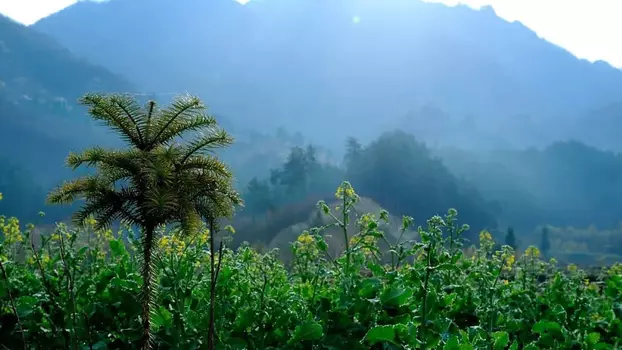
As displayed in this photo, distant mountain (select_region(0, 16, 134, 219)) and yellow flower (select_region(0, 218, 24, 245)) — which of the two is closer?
yellow flower (select_region(0, 218, 24, 245))

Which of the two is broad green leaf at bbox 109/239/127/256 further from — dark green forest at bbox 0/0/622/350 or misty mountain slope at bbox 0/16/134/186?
misty mountain slope at bbox 0/16/134/186

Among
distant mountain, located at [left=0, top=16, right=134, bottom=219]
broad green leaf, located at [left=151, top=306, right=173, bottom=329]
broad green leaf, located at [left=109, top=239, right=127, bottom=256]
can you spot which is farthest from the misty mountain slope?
broad green leaf, located at [left=151, top=306, right=173, bottom=329]

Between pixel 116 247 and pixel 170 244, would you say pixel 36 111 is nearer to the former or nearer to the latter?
pixel 170 244

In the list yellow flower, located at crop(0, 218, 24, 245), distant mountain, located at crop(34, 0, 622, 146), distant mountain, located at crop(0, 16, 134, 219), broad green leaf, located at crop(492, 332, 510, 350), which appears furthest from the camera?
distant mountain, located at crop(34, 0, 622, 146)

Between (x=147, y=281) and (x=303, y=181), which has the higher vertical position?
(x=303, y=181)

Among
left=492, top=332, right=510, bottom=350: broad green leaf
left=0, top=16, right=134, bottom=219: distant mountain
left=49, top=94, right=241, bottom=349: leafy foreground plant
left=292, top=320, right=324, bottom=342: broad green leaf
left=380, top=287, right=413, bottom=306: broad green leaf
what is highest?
left=0, top=16, right=134, bottom=219: distant mountain

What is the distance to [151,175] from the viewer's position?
186 centimetres

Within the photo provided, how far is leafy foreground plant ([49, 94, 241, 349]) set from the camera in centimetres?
189

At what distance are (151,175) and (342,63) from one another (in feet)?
420

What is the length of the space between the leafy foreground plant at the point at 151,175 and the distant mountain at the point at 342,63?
356ft

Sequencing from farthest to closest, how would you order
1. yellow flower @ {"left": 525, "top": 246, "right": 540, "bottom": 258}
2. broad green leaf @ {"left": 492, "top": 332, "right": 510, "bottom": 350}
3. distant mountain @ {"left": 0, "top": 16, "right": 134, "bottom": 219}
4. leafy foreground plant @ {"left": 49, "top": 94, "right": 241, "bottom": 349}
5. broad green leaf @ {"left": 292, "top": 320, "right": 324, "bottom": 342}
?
distant mountain @ {"left": 0, "top": 16, "right": 134, "bottom": 219}
yellow flower @ {"left": 525, "top": 246, "right": 540, "bottom": 258}
broad green leaf @ {"left": 292, "top": 320, "right": 324, "bottom": 342}
broad green leaf @ {"left": 492, "top": 332, "right": 510, "bottom": 350}
leafy foreground plant @ {"left": 49, "top": 94, "right": 241, "bottom": 349}

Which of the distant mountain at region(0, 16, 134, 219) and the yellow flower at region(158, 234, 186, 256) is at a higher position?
the distant mountain at region(0, 16, 134, 219)

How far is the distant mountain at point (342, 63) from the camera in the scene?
118 meters

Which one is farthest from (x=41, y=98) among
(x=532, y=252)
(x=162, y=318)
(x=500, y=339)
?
(x=500, y=339)
